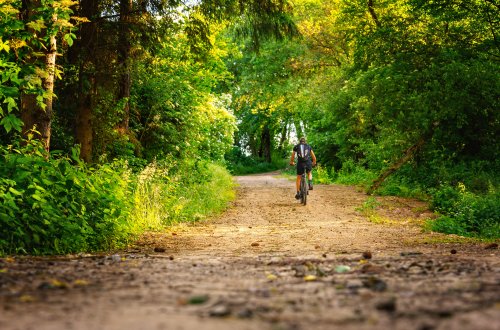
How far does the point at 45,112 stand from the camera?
345 inches

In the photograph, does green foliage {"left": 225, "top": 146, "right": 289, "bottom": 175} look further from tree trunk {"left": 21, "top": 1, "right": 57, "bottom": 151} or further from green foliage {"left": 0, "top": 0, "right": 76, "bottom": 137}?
green foliage {"left": 0, "top": 0, "right": 76, "bottom": 137}

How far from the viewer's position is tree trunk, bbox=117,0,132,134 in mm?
11867

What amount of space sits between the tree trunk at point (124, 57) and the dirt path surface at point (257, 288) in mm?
5476

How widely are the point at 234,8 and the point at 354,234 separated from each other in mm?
5776

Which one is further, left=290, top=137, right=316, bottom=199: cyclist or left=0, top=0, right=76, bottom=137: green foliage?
left=290, top=137, right=316, bottom=199: cyclist

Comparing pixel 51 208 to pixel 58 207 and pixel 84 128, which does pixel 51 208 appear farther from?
pixel 84 128

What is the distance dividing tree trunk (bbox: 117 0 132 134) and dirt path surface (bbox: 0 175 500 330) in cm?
548

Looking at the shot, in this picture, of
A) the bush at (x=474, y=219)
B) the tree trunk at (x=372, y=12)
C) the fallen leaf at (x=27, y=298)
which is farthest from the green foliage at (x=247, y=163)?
the fallen leaf at (x=27, y=298)

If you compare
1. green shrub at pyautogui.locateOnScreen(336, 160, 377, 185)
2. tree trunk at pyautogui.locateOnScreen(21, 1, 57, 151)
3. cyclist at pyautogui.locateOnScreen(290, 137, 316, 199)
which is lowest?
green shrub at pyautogui.locateOnScreen(336, 160, 377, 185)

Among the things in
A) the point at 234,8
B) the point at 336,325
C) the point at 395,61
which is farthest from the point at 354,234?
the point at 395,61

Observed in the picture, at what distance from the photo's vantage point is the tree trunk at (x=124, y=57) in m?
11.9

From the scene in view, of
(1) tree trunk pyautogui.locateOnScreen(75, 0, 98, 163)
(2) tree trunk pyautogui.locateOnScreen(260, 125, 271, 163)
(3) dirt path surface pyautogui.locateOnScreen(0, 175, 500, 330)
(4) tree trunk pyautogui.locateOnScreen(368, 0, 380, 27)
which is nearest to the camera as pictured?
(3) dirt path surface pyautogui.locateOnScreen(0, 175, 500, 330)

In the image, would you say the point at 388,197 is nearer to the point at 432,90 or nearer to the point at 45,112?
the point at 432,90

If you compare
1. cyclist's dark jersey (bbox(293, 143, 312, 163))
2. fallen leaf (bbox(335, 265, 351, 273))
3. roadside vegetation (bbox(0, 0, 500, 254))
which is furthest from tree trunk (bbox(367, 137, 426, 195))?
fallen leaf (bbox(335, 265, 351, 273))
